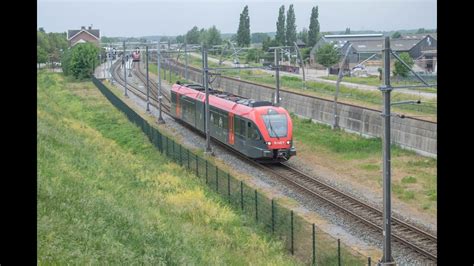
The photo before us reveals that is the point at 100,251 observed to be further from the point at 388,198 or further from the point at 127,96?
the point at 127,96

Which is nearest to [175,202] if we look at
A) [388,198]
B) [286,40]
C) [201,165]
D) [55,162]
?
[55,162]

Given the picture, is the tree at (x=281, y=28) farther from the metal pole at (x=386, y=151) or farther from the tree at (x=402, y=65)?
the metal pole at (x=386, y=151)

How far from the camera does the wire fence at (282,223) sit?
15.2 meters

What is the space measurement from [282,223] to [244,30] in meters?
77.3

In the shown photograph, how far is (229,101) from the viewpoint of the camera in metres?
30.2

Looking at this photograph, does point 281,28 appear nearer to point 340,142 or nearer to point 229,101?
point 340,142

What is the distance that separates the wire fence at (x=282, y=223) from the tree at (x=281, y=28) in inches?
2455

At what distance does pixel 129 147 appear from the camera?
3269 centimetres

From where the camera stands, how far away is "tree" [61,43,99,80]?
80.4 metres

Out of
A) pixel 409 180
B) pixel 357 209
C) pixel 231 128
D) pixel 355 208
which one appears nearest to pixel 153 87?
pixel 231 128

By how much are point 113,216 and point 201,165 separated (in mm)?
10933

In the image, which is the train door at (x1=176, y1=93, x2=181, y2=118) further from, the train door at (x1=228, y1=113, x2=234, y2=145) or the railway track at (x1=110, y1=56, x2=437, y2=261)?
the railway track at (x1=110, y1=56, x2=437, y2=261)

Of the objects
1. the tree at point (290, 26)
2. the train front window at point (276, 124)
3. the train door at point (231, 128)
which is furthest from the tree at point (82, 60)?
the train front window at point (276, 124)
